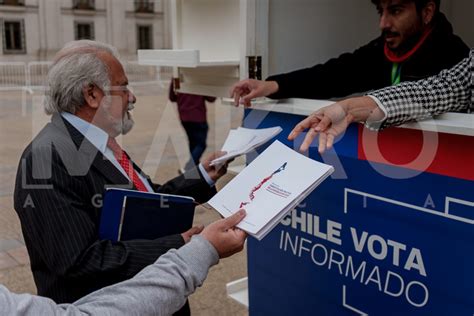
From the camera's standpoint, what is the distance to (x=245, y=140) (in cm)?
198

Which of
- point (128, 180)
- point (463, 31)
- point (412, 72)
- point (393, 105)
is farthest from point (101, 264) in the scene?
point (463, 31)

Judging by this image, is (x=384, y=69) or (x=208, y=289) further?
(x=208, y=289)

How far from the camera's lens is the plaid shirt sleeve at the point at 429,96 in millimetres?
1518

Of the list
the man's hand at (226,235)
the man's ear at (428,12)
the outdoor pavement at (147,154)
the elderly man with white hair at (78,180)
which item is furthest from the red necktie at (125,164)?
the outdoor pavement at (147,154)

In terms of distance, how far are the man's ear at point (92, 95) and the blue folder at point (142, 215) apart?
12.7 inches

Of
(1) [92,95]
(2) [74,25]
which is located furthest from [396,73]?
(2) [74,25]

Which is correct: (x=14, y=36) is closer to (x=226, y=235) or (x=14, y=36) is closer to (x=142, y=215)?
(x=142, y=215)

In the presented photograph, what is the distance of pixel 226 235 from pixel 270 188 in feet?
0.63

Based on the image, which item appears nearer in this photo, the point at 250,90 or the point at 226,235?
the point at 226,235

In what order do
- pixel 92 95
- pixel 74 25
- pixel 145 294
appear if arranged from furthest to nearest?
pixel 74 25 → pixel 92 95 → pixel 145 294

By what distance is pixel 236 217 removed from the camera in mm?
1453

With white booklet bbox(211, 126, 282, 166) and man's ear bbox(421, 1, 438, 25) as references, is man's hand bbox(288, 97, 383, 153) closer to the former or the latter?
white booklet bbox(211, 126, 282, 166)

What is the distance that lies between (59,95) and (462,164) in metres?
1.22

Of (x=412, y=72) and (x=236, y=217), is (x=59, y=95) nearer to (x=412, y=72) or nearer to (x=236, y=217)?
(x=236, y=217)
